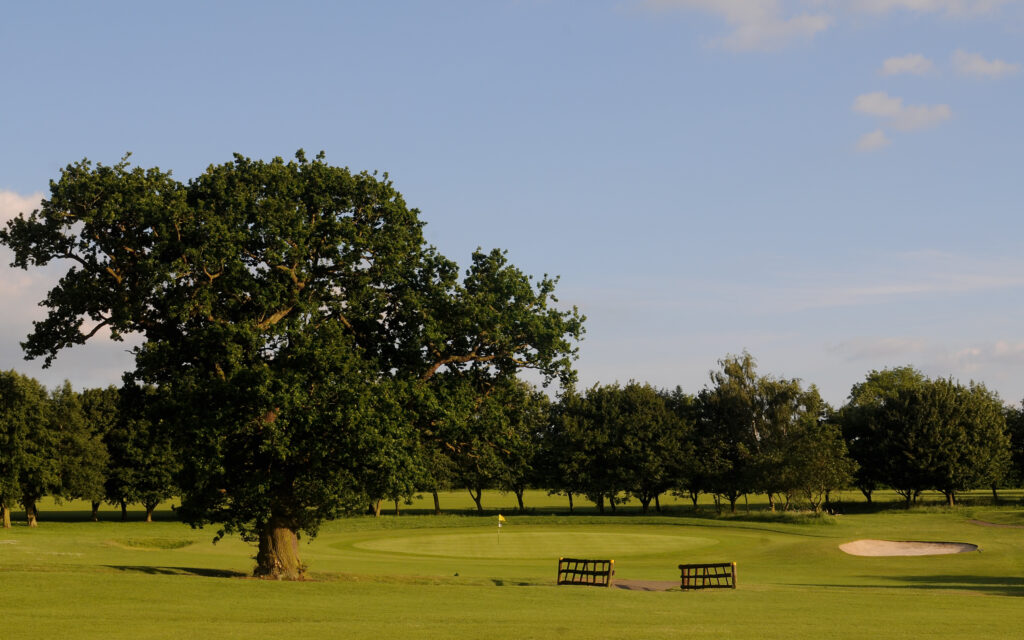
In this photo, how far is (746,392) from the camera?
311 ft

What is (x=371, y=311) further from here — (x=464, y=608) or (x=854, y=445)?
(x=854, y=445)

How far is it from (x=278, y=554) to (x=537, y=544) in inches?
1122

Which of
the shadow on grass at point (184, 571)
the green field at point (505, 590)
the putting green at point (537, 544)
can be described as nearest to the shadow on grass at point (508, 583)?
the green field at point (505, 590)

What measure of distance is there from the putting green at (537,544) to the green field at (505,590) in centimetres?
18

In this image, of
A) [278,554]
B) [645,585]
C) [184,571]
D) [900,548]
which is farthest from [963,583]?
[184,571]

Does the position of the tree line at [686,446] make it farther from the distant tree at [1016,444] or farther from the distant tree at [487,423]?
the distant tree at [487,423]

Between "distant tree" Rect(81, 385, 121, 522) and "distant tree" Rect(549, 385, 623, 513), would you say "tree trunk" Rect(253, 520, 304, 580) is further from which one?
"distant tree" Rect(81, 385, 121, 522)

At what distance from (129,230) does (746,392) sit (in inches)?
2894

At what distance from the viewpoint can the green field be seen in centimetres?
2153

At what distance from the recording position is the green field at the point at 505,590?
21531 millimetres

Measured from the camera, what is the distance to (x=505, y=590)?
108ft

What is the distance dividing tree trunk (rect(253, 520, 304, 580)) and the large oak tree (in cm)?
6

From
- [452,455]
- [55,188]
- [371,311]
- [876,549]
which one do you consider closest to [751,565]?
[876,549]

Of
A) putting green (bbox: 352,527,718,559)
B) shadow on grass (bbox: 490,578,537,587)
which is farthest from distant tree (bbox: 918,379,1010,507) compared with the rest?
shadow on grass (bbox: 490,578,537,587)
